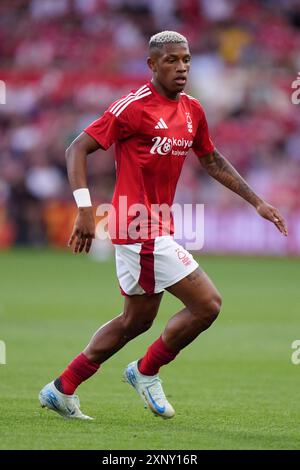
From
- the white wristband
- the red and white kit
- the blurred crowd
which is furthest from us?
the blurred crowd

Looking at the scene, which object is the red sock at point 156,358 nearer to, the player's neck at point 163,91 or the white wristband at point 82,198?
the white wristband at point 82,198

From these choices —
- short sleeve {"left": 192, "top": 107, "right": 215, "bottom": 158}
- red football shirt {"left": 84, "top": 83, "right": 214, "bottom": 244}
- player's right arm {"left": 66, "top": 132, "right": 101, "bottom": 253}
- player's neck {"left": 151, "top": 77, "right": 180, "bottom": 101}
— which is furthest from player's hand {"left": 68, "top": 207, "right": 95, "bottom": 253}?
short sleeve {"left": 192, "top": 107, "right": 215, "bottom": 158}

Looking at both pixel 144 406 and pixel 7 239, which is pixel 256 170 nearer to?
pixel 7 239

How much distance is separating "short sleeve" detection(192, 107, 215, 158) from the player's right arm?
928 mm

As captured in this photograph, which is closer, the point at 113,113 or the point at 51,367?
the point at 113,113

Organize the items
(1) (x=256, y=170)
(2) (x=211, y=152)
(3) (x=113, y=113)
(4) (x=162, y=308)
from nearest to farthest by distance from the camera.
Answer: (3) (x=113, y=113) < (2) (x=211, y=152) < (4) (x=162, y=308) < (1) (x=256, y=170)

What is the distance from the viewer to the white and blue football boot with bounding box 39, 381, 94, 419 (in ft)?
24.7

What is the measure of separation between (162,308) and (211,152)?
7999 millimetres

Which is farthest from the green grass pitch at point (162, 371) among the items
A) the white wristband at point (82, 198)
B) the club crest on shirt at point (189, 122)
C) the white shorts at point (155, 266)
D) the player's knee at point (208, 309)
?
the club crest on shirt at point (189, 122)

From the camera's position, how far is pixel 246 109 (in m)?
27.6

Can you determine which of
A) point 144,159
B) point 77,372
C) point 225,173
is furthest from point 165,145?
point 77,372

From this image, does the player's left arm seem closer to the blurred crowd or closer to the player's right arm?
the player's right arm

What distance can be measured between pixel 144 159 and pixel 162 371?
3.57 m
